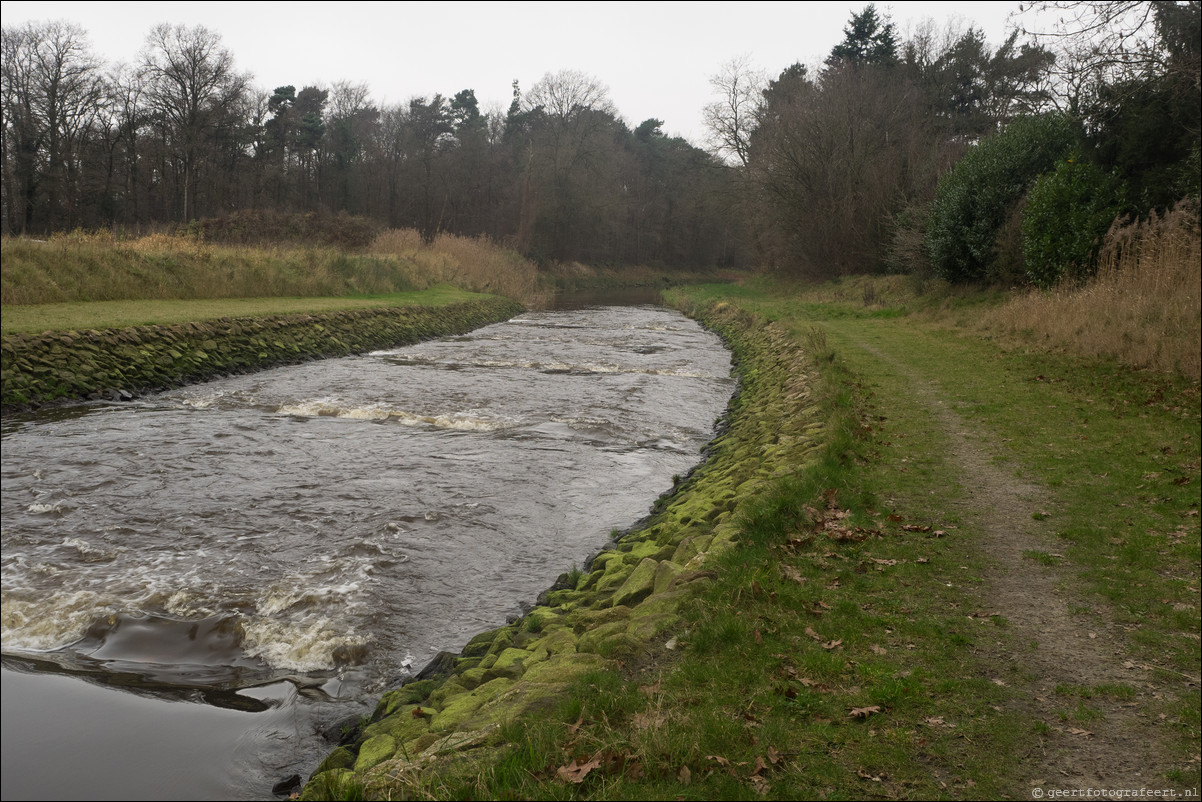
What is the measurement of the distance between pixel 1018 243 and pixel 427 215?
2014 inches

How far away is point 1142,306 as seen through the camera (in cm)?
1287

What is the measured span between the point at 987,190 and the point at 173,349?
22.3 meters

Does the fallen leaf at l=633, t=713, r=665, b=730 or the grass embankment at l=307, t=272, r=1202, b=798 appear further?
the fallen leaf at l=633, t=713, r=665, b=730

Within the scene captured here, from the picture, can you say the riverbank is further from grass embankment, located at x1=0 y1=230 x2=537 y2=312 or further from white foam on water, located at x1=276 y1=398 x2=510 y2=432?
white foam on water, located at x1=276 y1=398 x2=510 y2=432

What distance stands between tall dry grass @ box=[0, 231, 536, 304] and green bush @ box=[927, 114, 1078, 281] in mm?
20408

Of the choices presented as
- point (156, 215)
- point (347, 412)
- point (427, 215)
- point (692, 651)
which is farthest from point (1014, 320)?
point (427, 215)

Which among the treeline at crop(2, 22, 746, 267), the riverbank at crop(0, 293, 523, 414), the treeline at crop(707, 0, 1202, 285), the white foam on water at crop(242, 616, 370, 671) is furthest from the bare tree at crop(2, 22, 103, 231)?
the white foam on water at crop(242, 616, 370, 671)

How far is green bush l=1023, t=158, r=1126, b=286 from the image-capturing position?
1797 centimetres

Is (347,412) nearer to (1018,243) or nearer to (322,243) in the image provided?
(1018,243)

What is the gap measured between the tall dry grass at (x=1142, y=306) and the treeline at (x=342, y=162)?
37760mm

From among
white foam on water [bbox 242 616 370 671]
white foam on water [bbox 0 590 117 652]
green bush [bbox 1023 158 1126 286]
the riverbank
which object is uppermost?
green bush [bbox 1023 158 1126 286]

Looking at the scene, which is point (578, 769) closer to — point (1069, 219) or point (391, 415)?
point (391, 415)

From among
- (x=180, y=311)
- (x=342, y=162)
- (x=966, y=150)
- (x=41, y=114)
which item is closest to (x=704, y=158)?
(x=342, y=162)

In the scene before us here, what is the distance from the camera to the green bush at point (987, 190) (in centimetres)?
A: 2303
